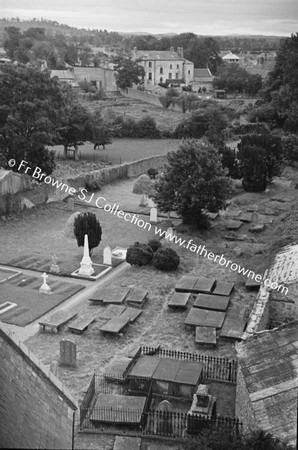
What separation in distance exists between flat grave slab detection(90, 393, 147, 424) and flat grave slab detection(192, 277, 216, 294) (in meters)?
8.98

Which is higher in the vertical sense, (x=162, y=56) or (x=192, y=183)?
(x=162, y=56)

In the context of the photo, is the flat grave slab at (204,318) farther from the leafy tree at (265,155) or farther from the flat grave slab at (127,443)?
the leafy tree at (265,155)

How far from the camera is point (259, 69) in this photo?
10806cm

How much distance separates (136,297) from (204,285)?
323 centimetres

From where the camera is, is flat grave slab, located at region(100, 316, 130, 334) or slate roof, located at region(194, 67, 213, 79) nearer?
flat grave slab, located at region(100, 316, 130, 334)

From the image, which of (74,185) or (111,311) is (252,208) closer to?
(74,185)

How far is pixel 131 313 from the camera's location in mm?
22656

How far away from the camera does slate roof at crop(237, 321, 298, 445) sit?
522 inches

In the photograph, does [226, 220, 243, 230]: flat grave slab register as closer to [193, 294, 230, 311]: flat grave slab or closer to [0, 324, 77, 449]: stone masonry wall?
[193, 294, 230, 311]: flat grave slab

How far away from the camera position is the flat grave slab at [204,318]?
2164cm

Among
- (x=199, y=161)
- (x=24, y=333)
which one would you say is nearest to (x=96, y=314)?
(x=24, y=333)

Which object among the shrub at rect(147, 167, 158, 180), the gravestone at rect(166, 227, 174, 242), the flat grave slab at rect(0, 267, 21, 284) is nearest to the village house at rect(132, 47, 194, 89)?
the shrub at rect(147, 167, 158, 180)

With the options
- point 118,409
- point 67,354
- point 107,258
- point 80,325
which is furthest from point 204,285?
point 118,409

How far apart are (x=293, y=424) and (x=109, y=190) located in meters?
32.9
